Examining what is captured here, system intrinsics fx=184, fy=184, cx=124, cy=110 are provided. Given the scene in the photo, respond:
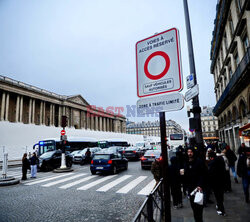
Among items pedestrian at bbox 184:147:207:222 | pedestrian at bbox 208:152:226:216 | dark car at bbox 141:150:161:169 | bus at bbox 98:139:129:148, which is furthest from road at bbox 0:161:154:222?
bus at bbox 98:139:129:148

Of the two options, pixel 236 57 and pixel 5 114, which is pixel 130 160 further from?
pixel 5 114

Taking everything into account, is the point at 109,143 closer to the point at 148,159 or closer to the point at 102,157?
the point at 148,159

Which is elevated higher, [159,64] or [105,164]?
[159,64]

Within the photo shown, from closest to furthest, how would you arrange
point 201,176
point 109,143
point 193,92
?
1. point 201,176
2. point 193,92
3. point 109,143

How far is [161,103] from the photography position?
7.65 ft

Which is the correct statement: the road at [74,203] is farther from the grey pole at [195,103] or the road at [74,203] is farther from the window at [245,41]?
the window at [245,41]

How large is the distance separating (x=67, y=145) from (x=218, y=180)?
26.3 metres

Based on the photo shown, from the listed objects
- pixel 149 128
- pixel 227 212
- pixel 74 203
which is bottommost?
pixel 74 203

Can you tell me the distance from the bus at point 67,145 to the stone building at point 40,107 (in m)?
25.5

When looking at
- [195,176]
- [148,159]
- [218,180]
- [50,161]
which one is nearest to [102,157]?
[148,159]

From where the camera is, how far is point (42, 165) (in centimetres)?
1599

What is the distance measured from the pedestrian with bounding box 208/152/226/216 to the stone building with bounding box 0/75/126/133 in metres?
52.9

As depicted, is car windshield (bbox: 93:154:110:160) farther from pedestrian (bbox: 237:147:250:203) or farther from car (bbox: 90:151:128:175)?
pedestrian (bbox: 237:147:250:203)

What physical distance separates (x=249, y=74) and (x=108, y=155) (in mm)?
11539
